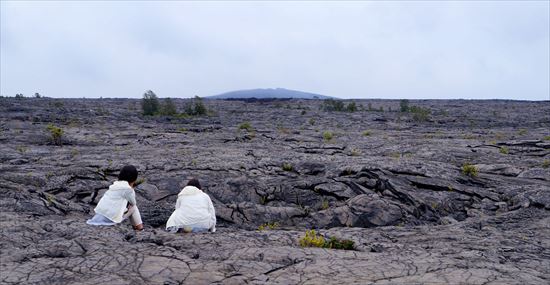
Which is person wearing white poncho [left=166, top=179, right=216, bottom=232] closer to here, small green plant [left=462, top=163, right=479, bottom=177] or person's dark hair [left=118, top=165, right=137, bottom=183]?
person's dark hair [left=118, top=165, right=137, bottom=183]

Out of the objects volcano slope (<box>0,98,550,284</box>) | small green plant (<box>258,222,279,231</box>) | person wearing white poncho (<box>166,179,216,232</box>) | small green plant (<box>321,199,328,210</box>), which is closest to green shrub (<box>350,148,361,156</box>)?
volcano slope (<box>0,98,550,284</box>)

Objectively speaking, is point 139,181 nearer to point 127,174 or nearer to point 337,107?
point 127,174

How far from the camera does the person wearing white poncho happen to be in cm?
870

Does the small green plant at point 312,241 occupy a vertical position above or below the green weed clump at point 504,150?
below

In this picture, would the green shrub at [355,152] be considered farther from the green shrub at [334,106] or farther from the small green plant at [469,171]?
the green shrub at [334,106]

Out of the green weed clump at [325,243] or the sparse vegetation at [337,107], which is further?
the sparse vegetation at [337,107]

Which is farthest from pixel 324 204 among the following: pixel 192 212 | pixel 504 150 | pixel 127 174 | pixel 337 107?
pixel 337 107

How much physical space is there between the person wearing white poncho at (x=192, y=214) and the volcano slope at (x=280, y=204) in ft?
0.92

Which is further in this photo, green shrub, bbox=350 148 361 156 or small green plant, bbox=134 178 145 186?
green shrub, bbox=350 148 361 156

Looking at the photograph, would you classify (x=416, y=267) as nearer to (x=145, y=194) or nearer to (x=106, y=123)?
(x=145, y=194)

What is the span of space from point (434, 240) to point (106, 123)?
20.8m

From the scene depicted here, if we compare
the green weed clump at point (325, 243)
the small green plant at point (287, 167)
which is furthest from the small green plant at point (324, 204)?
the green weed clump at point (325, 243)

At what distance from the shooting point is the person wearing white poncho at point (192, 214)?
343 inches

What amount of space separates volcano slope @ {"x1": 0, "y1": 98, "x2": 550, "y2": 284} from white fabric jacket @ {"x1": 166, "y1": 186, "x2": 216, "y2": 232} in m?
0.31
